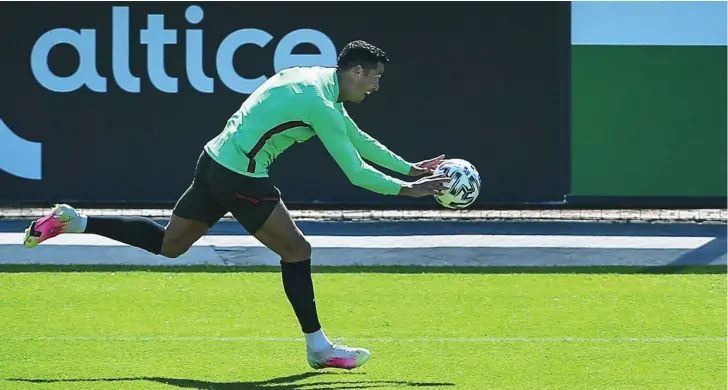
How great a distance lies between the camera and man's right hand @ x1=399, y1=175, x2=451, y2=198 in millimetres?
6648

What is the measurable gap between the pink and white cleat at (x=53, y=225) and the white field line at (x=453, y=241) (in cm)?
441

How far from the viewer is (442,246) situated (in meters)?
11.9

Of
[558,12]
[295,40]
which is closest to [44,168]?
[295,40]

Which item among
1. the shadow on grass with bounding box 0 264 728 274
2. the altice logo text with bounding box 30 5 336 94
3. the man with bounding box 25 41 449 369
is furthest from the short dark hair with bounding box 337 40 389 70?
the altice logo text with bounding box 30 5 336 94

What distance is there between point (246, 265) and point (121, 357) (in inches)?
144

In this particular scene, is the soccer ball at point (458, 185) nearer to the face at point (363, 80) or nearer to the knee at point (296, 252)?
the face at point (363, 80)

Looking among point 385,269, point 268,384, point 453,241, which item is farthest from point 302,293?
point 453,241

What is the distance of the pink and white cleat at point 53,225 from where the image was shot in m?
7.33

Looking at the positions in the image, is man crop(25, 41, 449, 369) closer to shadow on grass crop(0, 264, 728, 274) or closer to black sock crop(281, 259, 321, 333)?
black sock crop(281, 259, 321, 333)

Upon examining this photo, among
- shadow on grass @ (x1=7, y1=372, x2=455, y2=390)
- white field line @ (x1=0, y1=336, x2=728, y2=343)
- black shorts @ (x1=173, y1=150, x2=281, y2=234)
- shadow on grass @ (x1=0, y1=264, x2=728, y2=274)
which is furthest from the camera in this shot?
shadow on grass @ (x1=0, y1=264, x2=728, y2=274)

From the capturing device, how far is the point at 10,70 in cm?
1351

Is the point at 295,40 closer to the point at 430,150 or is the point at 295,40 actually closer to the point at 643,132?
the point at 430,150

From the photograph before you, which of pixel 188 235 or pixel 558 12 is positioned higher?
pixel 558 12

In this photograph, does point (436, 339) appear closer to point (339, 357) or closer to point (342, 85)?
point (339, 357)
